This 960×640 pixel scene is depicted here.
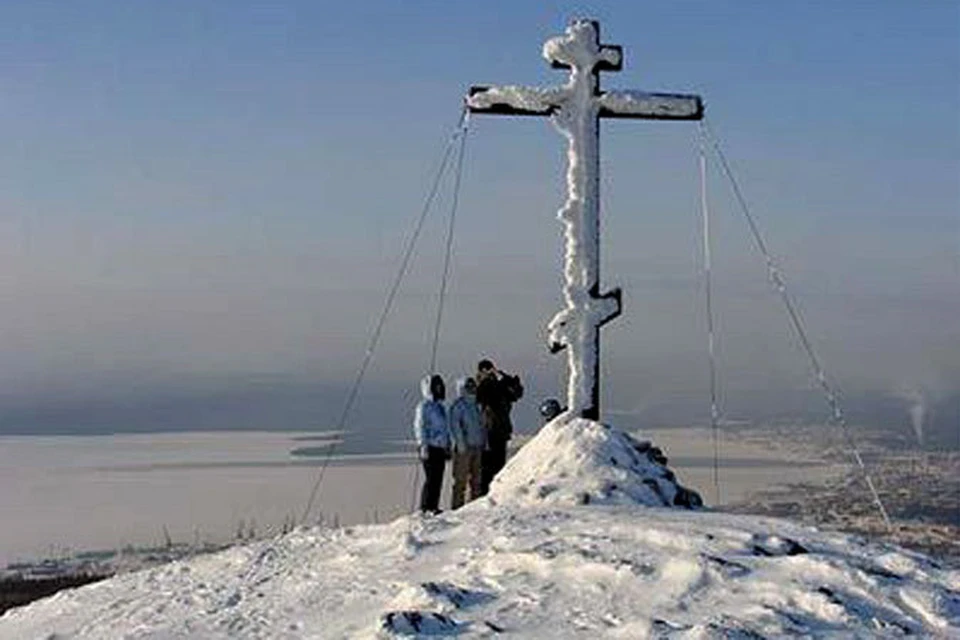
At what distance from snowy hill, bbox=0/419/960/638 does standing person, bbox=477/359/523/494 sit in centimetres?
300

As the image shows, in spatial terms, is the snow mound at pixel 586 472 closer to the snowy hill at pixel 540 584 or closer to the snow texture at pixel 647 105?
the snowy hill at pixel 540 584

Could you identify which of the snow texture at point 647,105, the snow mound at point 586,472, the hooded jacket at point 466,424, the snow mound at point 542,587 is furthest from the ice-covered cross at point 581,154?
the snow mound at point 542,587

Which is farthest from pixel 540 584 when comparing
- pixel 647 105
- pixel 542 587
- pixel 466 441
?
pixel 647 105

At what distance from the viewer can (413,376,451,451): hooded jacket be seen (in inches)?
534

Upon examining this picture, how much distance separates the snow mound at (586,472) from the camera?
10727mm

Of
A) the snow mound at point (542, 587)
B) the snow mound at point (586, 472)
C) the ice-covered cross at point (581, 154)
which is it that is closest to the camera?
the snow mound at point (542, 587)

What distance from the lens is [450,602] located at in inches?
326

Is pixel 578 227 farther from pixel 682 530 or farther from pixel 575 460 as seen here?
pixel 682 530

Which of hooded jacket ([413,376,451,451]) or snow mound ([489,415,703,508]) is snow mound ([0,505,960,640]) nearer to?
snow mound ([489,415,703,508])

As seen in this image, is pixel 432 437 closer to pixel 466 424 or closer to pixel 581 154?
pixel 466 424

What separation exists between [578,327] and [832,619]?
16.6 ft

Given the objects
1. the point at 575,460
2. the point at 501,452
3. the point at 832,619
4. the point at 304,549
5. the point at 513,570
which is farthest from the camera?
the point at 501,452

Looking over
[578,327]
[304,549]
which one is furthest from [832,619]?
[578,327]

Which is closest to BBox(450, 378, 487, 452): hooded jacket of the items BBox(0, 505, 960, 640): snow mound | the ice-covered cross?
the ice-covered cross
